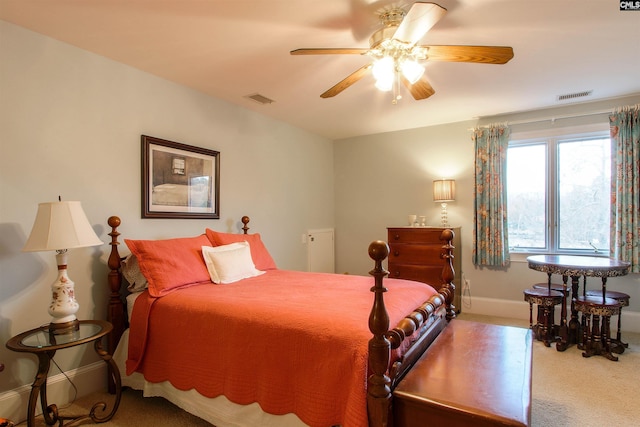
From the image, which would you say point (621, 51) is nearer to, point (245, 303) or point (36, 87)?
point (245, 303)

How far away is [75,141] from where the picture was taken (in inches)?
95.7

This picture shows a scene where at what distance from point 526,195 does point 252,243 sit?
3316 mm

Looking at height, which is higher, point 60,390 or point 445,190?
point 445,190

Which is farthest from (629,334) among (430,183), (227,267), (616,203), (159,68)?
(159,68)

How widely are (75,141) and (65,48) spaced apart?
65cm

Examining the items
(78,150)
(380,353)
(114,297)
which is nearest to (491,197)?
(380,353)

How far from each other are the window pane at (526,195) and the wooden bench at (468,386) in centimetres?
246

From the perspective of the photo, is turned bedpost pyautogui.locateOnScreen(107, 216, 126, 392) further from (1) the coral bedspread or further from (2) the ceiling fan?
(2) the ceiling fan

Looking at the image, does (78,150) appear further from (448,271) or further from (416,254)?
(416,254)

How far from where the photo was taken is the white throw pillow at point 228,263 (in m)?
2.67

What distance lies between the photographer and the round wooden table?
9.27ft

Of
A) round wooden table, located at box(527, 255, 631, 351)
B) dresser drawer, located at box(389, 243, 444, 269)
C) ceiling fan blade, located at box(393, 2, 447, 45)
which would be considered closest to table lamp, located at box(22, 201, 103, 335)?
ceiling fan blade, located at box(393, 2, 447, 45)

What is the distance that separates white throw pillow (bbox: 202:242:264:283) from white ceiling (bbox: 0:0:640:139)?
4.93 feet

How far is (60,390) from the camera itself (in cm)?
229
